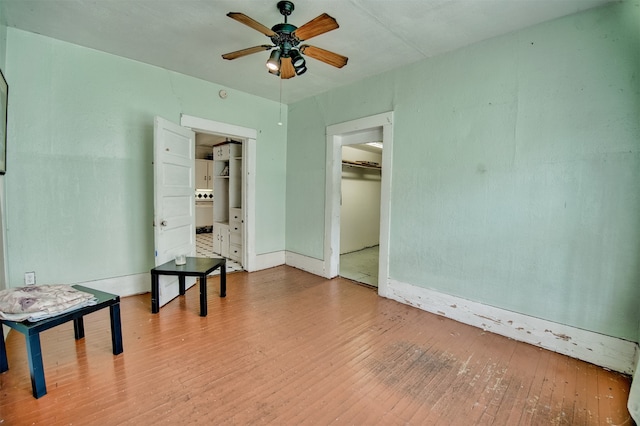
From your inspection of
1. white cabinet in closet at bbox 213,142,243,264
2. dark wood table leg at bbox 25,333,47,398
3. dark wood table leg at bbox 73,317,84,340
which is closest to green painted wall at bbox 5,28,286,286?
dark wood table leg at bbox 73,317,84,340

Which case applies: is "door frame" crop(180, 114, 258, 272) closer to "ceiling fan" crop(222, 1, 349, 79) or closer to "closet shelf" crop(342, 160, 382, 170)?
"closet shelf" crop(342, 160, 382, 170)

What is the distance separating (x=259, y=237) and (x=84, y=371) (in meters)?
2.86

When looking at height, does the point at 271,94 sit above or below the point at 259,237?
above

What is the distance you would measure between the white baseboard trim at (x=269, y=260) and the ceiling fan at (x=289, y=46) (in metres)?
3.00

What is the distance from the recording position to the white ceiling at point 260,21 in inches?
89.6

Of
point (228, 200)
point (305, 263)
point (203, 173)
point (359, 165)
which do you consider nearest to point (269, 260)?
point (305, 263)

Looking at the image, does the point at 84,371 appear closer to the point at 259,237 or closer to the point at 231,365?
the point at 231,365

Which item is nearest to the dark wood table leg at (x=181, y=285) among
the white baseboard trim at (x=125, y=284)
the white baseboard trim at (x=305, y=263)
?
the white baseboard trim at (x=125, y=284)

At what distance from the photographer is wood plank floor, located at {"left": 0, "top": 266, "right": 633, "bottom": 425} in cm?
170

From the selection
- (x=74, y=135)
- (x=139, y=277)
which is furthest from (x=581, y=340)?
(x=74, y=135)

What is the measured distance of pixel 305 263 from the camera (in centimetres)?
472

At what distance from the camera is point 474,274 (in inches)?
114

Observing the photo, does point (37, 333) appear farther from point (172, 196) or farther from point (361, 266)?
point (361, 266)

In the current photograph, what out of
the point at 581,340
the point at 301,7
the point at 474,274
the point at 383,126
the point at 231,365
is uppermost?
the point at 301,7
